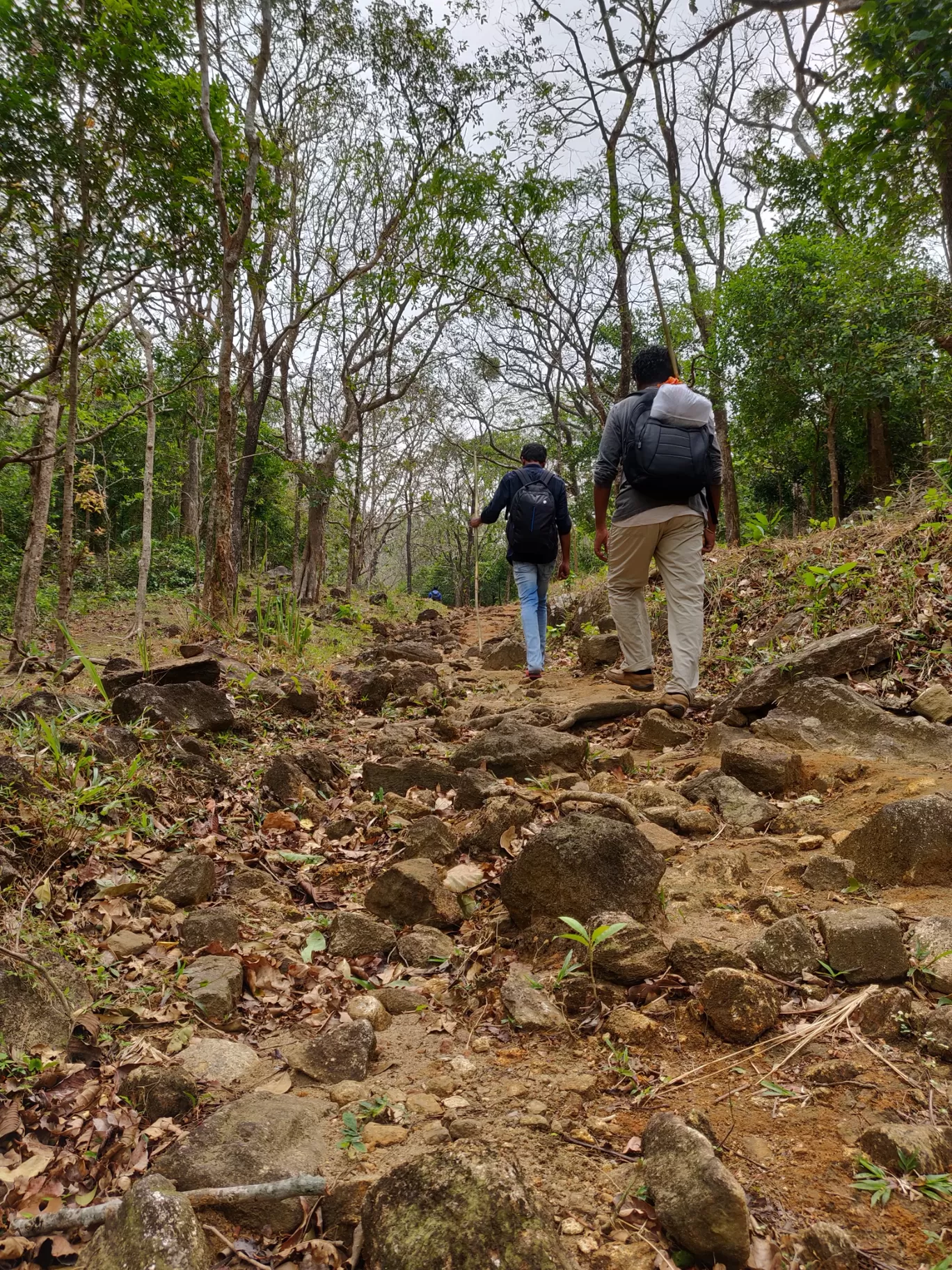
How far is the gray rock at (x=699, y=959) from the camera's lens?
2104mm

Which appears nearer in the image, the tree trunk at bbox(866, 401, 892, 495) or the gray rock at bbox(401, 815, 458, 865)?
the gray rock at bbox(401, 815, 458, 865)

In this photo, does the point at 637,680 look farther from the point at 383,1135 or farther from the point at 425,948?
the point at 383,1135

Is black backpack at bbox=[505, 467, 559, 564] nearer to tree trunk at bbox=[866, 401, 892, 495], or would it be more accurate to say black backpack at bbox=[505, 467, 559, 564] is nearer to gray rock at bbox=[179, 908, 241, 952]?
gray rock at bbox=[179, 908, 241, 952]

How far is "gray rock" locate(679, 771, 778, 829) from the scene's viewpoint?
130 inches

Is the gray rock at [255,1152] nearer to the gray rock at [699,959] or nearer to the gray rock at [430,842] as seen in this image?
the gray rock at [699,959]

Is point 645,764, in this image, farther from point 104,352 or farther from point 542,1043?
point 104,352

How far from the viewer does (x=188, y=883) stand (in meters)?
2.90

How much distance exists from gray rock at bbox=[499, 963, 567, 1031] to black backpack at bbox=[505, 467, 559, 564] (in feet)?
16.8

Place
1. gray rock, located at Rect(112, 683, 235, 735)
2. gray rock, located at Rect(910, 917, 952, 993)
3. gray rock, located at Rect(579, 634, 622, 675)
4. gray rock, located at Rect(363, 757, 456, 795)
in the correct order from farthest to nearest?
1. gray rock, located at Rect(579, 634, 622, 675)
2. gray rock, located at Rect(112, 683, 235, 735)
3. gray rock, located at Rect(363, 757, 456, 795)
4. gray rock, located at Rect(910, 917, 952, 993)

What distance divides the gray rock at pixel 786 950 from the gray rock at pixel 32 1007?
1.94 meters

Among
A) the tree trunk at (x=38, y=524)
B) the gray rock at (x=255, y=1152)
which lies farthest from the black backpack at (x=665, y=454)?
the tree trunk at (x=38, y=524)

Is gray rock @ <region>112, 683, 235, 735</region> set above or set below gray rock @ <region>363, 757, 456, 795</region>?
above

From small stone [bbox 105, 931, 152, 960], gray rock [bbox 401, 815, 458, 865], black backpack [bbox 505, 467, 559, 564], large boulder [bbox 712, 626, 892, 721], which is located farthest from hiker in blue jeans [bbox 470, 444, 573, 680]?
small stone [bbox 105, 931, 152, 960]

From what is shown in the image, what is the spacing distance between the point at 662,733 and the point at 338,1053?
3.17 m
